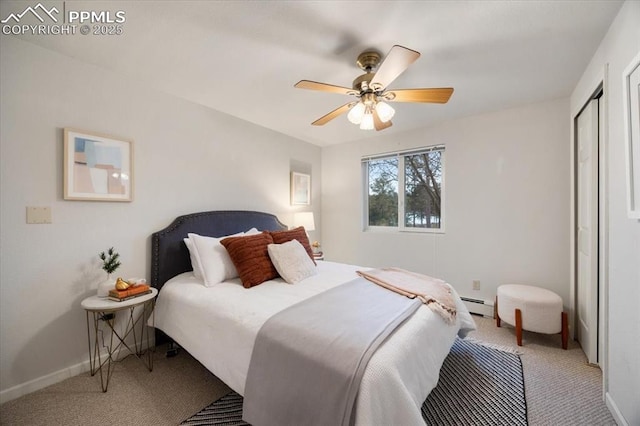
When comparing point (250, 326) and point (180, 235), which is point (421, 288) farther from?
point (180, 235)

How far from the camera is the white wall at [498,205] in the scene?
271 centimetres

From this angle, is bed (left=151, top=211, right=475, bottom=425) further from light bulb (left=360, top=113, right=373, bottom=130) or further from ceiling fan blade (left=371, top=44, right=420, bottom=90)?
ceiling fan blade (left=371, top=44, right=420, bottom=90)

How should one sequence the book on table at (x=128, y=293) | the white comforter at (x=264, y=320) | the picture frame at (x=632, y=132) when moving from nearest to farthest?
the white comforter at (x=264, y=320)
the picture frame at (x=632, y=132)
the book on table at (x=128, y=293)

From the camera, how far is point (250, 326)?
4.92ft

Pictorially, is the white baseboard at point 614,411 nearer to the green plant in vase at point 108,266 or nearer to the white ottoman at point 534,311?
the white ottoman at point 534,311

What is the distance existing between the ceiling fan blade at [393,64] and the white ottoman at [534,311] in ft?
7.48

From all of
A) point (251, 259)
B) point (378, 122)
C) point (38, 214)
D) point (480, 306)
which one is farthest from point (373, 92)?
point (480, 306)

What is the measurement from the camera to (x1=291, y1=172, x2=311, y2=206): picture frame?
395 cm

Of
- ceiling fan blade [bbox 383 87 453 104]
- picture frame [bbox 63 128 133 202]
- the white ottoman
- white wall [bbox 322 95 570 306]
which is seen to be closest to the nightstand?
picture frame [bbox 63 128 133 202]

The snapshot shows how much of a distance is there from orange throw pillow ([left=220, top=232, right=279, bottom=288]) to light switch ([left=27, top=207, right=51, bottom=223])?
3.92ft

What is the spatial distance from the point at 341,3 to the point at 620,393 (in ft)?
8.80

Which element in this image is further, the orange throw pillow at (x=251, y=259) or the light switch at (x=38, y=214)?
the orange throw pillow at (x=251, y=259)

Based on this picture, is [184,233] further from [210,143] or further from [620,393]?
[620,393]

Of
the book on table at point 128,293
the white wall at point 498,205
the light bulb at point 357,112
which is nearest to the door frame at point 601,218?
the white wall at point 498,205
